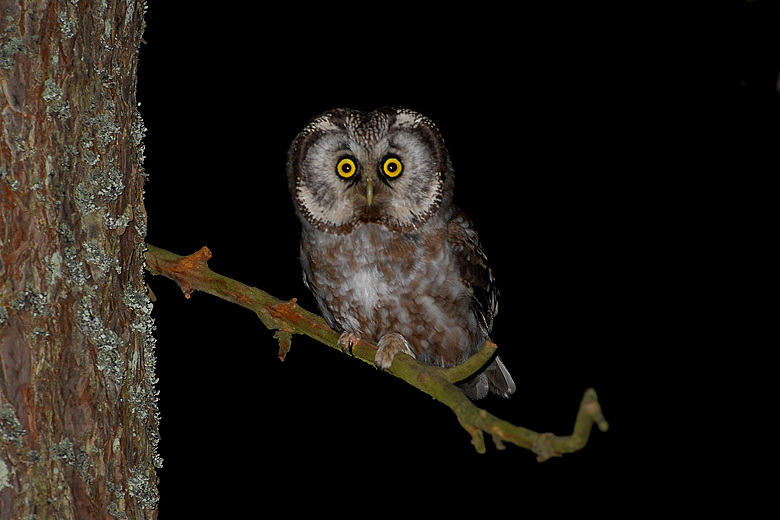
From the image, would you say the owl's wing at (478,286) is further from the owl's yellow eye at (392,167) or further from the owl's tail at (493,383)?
the owl's yellow eye at (392,167)

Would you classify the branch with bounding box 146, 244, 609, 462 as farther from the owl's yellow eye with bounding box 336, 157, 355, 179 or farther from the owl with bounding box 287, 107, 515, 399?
the owl's yellow eye with bounding box 336, 157, 355, 179

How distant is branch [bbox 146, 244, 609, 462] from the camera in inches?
48.4

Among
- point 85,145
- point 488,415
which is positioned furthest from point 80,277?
point 488,415

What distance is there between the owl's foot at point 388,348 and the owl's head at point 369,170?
0.45 m

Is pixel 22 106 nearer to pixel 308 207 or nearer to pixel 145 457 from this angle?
pixel 145 457

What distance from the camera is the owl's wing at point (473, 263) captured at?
288 cm

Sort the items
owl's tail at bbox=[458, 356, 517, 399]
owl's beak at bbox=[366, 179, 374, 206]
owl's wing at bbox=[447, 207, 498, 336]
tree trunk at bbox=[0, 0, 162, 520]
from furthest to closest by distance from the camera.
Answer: owl's tail at bbox=[458, 356, 517, 399] → owl's wing at bbox=[447, 207, 498, 336] → owl's beak at bbox=[366, 179, 374, 206] → tree trunk at bbox=[0, 0, 162, 520]

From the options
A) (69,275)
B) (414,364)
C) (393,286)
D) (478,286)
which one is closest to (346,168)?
(393,286)

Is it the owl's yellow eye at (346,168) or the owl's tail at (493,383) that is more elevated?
the owl's yellow eye at (346,168)

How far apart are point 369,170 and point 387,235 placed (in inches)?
12.1

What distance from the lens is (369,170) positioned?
2500 millimetres

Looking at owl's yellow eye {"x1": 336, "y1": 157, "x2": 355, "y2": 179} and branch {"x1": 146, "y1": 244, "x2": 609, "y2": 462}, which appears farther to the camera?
owl's yellow eye {"x1": 336, "y1": 157, "x2": 355, "y2": 179}

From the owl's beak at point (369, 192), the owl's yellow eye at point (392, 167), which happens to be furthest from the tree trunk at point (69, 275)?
the owl's yellow eye at point (392, 167)

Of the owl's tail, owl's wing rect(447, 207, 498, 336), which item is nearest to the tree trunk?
owl's wing rect(447, 207, 498, 336)
